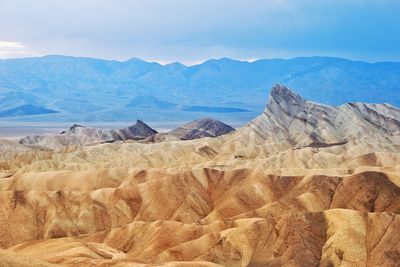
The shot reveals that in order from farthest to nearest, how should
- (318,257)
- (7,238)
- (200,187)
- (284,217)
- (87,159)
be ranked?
(87,159), (200,187), (7,238), (284,217), (318,257)

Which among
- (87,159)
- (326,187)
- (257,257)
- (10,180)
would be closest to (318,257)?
(257,257)

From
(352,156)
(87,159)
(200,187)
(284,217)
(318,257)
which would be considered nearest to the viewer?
(318,257)

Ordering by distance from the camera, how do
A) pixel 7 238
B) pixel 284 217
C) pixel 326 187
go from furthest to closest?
pixel 326 187 → pixel 7 238 → pixel 284 217

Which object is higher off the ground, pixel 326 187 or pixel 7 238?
pixel 326 187

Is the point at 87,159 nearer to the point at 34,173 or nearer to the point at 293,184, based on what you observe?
the point at 34,173

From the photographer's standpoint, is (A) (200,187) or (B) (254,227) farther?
(A) (200,187)

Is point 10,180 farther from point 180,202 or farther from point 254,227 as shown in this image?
point 254,227

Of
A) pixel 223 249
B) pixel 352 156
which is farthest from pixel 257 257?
pixel 352 156
